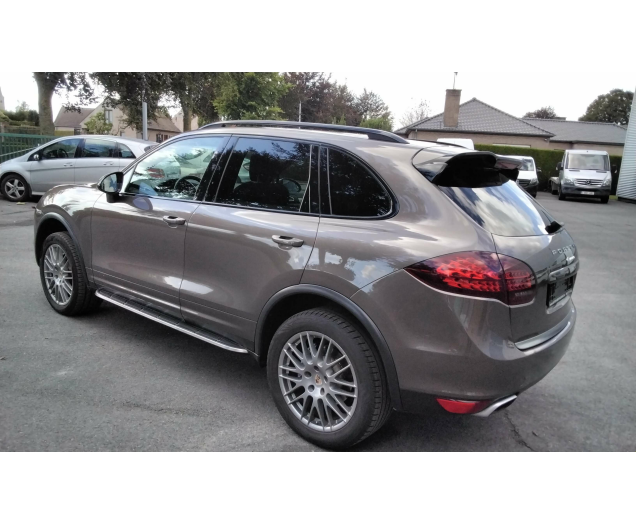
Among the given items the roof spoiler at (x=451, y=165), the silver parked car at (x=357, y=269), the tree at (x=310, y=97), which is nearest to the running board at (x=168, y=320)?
the silver parked car at (x=357, y=269)

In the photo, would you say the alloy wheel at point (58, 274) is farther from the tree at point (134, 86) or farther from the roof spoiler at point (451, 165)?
the tree at point (134, 86)

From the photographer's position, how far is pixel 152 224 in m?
3.95

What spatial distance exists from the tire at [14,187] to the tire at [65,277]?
9.36m

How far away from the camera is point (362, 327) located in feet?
9.16

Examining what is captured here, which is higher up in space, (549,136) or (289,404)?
(549,136)

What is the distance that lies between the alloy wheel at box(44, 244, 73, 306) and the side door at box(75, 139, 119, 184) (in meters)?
8.14

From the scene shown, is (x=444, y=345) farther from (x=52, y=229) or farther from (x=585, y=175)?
(x=585, y=175)

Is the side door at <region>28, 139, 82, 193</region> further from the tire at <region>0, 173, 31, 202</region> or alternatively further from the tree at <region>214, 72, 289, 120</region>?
the tree at <region>214, 72, 289, 120</region>

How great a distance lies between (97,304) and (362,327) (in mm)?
3216

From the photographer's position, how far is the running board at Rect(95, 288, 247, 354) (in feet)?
11.4
